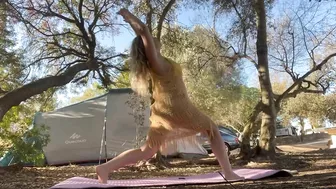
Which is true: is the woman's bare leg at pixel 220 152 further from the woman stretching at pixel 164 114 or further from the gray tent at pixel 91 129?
the gray tent at pixel 91 129

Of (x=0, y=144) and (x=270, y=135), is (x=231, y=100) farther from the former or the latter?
(x=0, y=144)

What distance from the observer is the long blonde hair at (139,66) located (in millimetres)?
3395

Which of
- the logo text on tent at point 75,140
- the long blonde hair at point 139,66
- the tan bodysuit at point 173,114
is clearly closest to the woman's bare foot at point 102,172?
the tan bodysuit at point 173,114

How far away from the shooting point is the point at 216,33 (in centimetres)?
1138

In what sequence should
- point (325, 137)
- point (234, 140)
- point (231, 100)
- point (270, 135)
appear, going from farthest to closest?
point (325, 137)
point (231, 100)
point (234, 140)
point (270, 135)

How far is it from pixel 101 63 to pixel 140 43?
699 centimetres

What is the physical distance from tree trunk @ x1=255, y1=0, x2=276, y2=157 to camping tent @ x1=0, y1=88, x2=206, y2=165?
2.51 meters

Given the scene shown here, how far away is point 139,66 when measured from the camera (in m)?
3.40

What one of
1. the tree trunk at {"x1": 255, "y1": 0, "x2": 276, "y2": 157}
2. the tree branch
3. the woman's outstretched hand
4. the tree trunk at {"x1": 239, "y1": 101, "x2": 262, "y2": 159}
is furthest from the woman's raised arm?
the tree branch

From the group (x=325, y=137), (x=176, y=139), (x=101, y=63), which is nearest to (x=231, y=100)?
(x=325, y=137)

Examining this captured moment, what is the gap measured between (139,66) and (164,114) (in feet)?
1.67

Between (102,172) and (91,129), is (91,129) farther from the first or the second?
(102,172)

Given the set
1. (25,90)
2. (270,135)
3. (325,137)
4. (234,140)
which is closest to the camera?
(25,90)

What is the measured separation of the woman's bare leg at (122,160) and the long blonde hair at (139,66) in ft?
1.92
